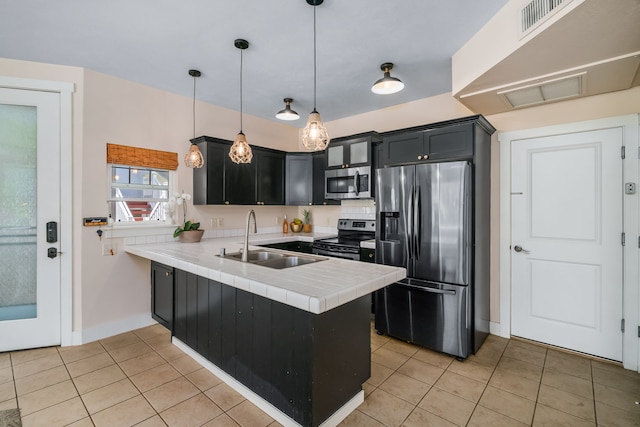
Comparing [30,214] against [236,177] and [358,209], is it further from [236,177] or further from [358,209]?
[358,209]

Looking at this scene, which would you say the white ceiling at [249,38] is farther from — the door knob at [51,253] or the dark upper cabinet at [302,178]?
the door knob at [51,253]

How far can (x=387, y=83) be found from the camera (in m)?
2.79

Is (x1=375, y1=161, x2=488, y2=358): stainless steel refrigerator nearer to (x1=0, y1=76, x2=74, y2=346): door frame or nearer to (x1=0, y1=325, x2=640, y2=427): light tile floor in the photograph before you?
(x1=0, y1=325, x2=640, y2=427): light tile floor

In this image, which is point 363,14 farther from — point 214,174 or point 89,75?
point 89,75

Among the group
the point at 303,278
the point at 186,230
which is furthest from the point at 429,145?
the point at 186,230

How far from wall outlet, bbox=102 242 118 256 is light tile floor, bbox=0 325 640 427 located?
0.92 meters

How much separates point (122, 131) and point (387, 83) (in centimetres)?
284

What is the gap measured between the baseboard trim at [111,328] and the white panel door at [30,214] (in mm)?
188

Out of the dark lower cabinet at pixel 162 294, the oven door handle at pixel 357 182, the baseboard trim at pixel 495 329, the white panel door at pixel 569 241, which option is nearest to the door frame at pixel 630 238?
the white panel door at pixel 569 241

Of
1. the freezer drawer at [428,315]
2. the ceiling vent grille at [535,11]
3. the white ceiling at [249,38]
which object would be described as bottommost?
the freezer drawer at [428,315]

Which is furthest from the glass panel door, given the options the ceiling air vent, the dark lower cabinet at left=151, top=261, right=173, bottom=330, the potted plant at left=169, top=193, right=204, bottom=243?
the ceiling air vent

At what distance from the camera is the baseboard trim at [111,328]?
2.97m

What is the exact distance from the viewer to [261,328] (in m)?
1.92

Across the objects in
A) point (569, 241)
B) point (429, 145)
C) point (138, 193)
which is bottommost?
point (569, 241)
